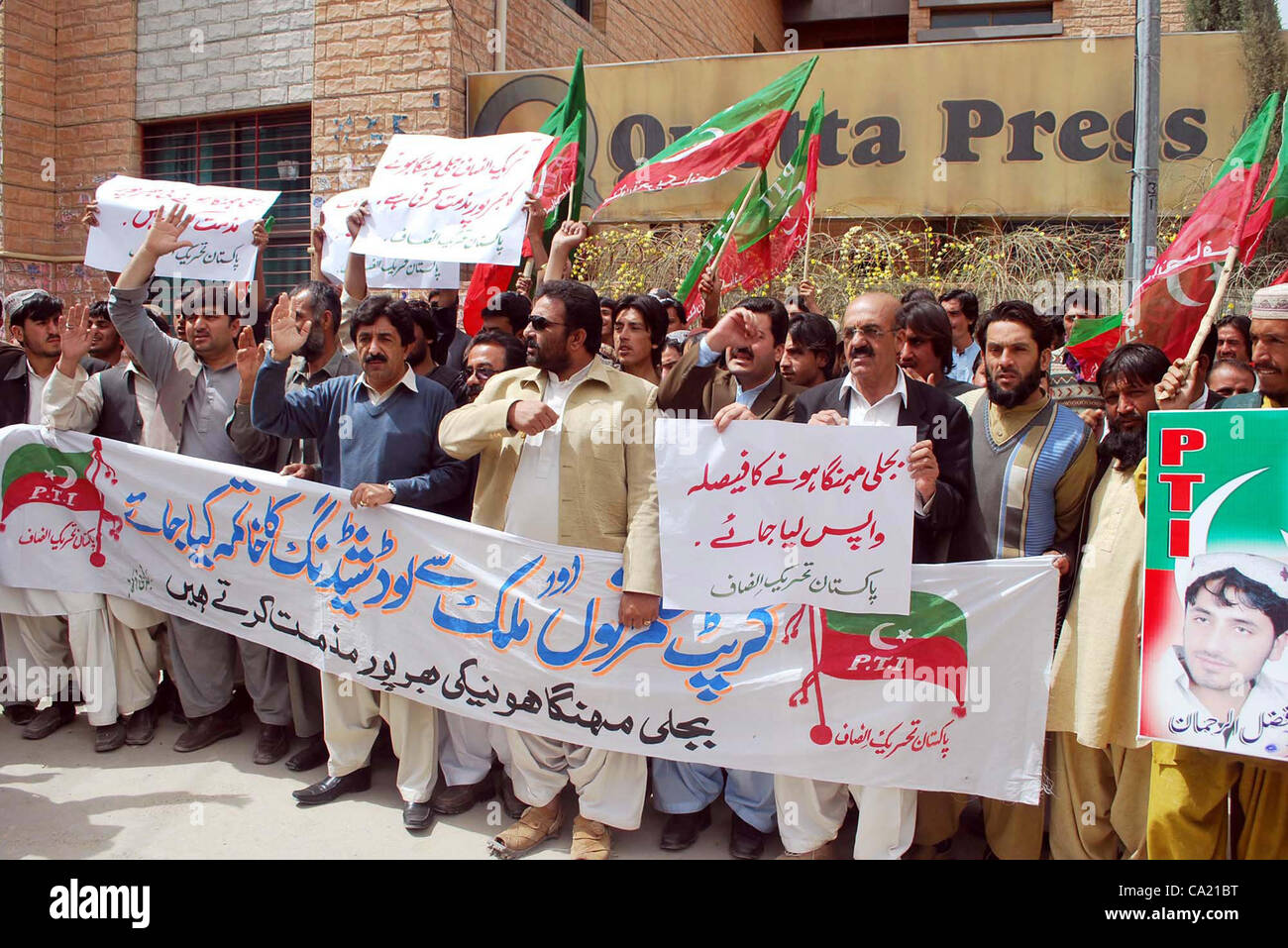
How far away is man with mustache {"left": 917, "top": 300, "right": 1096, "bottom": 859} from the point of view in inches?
131

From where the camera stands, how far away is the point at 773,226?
19.7ft

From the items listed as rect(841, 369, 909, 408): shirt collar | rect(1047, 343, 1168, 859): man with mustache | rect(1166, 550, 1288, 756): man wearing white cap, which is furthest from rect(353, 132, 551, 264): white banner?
rect(1166, 550, 1288, 756): man wearing white cap

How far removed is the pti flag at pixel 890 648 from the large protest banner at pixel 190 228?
11.7 feet

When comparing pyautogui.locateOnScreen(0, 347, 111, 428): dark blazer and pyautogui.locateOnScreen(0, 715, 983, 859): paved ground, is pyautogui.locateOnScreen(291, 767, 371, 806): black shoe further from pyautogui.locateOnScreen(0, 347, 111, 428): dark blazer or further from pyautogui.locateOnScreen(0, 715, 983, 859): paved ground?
pyautogui.locateOnScreen(0, 347, 111, 428): dark blazer

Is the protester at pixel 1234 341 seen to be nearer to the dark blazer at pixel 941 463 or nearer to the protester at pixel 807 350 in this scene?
the protester at pixel 807 350

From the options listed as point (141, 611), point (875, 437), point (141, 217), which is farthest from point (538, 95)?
point (875, 437)

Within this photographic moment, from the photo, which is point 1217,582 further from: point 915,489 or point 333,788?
point 333,788

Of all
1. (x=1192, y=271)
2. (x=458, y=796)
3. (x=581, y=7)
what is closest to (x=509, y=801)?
(x=458, y=796)

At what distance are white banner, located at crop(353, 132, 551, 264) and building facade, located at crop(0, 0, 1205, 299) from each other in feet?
15.9

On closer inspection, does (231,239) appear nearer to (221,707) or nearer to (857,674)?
(221,707)

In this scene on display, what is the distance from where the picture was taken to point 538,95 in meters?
10.3

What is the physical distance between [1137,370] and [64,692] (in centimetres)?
478

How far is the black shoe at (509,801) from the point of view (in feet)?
12.8

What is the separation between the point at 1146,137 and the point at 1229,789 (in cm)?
477
